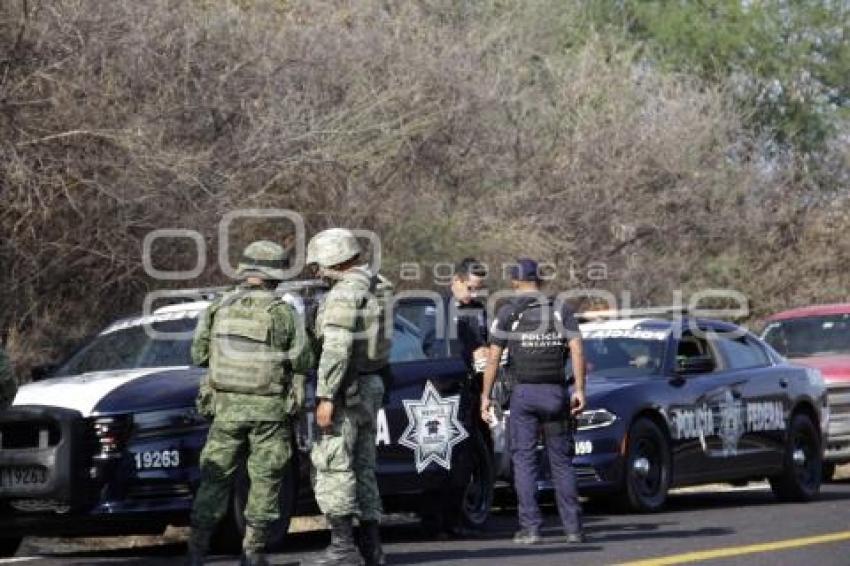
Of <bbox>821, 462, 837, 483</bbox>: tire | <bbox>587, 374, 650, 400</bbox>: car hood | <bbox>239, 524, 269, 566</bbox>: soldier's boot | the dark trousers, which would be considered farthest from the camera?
<bbox>821, 462, 837, 483</bbox>: tire

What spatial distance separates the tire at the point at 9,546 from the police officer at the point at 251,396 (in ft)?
8.48

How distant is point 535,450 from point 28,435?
3216 mm

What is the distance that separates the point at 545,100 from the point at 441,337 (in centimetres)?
1475

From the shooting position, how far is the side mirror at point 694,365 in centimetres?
1579

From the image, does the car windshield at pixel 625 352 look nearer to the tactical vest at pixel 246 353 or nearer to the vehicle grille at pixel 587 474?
the vehicle grille at pixel 587 474

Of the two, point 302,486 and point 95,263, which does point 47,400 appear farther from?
point 95,263

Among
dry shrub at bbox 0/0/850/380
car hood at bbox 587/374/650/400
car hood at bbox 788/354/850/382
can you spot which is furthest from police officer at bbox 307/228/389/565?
car hood at bbox 788/354/850/382

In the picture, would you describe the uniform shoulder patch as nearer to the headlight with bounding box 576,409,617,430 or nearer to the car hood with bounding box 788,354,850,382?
the headlight with bounding box 576,409,617,430

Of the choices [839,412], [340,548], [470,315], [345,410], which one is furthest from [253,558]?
[839,412]

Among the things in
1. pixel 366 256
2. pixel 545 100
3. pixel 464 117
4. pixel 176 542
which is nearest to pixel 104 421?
pixel 176 542

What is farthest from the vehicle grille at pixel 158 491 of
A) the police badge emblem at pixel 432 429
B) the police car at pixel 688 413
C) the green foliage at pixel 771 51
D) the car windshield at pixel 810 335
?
the green foliage at pixel 771 51

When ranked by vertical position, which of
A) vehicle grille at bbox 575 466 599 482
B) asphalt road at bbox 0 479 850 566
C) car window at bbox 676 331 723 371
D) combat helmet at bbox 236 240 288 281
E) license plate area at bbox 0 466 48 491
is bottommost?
asphalt road at bbox 0 479 850 566

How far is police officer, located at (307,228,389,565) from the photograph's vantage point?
34.8ft

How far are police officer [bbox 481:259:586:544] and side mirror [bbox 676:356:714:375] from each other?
10.7 ft
